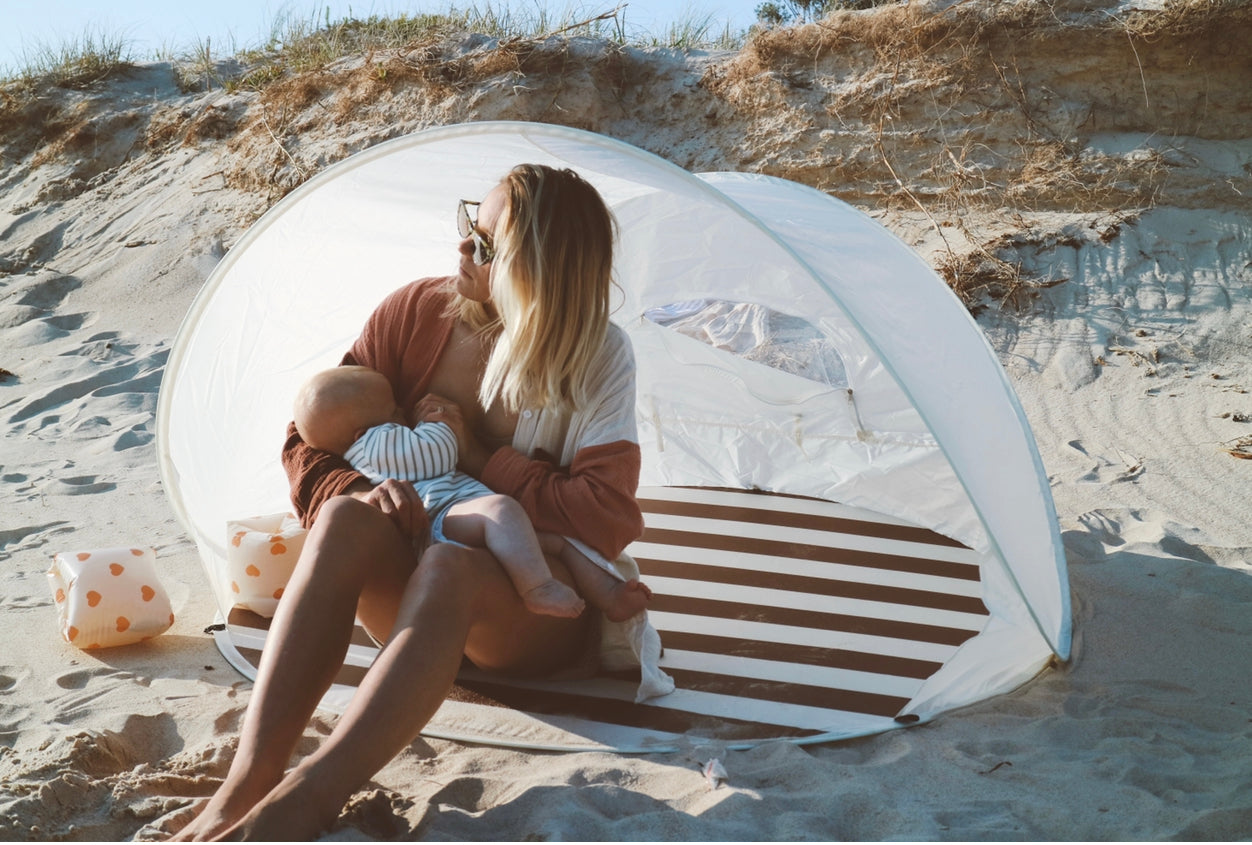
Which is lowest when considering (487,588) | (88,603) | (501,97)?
(88,603)

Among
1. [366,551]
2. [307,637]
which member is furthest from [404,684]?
[366,551]

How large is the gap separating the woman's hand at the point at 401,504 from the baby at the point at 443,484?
0.06 meters

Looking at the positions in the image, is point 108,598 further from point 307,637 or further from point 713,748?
point 713,748

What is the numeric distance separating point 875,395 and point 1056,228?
111 inches

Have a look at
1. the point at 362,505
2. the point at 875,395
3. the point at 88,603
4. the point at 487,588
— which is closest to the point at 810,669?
the point at 487,588

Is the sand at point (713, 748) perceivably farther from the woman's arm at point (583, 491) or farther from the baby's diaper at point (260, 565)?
the woman's arm at point (583, 491)

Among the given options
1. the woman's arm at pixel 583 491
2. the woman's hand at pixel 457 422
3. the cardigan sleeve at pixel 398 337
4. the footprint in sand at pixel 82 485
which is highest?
the cardigan sleeve at pixel 398 337

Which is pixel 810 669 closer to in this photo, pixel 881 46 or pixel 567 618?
pixel 567 618

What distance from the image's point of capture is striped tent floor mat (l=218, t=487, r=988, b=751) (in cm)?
253

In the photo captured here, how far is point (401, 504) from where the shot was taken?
2.29m

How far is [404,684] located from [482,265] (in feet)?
3.56

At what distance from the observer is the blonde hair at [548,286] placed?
241 cm

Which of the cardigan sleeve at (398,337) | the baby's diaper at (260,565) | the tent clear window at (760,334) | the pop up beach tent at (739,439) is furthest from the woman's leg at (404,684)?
the tent clear window at (760,334)

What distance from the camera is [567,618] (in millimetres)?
2414
